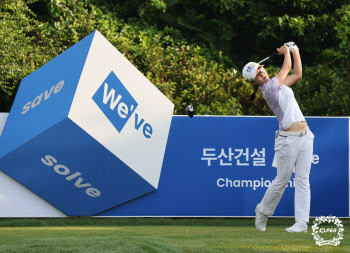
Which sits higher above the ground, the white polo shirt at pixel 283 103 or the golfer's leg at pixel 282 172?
the white polo shirt at pixel 283 103

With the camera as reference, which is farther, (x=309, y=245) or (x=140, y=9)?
(x=140, y=9)

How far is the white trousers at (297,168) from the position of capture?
6770 mm

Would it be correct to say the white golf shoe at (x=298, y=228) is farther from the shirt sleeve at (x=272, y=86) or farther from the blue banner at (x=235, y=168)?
the blue banner at (x=235, y=168)

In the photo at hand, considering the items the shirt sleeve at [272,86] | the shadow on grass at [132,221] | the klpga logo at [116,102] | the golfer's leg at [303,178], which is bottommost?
the shadow on grass at [132,221]

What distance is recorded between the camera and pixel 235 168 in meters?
8.59

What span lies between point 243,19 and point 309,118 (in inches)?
307

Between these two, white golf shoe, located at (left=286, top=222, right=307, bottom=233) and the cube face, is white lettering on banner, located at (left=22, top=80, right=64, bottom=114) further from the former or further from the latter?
white golf shoe, located at (left=286, top=222, right=307, bottom=233)

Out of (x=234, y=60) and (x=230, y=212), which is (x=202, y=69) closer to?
(x=234, y=60)

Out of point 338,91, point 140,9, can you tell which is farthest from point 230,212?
point 140,9

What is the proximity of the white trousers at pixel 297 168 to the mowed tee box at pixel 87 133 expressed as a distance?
1.94m

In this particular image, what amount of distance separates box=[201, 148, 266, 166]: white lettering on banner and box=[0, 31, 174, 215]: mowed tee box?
607 mm

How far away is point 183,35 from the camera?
1622cm

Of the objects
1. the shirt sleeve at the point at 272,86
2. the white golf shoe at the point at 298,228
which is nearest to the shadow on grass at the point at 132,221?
the white golf shoe at the point at 298,228

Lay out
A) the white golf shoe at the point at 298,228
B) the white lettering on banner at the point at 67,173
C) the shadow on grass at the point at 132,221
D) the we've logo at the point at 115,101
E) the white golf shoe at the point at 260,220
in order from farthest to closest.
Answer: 1. the shadow on grass at the point at 132,221
2. the we've logo at the point at 115,101
3. the white lettering on banner at the point at 67,173
4. the white golf shoe at the point at 260,220
5. the white golf shoe at the point at 298,228
